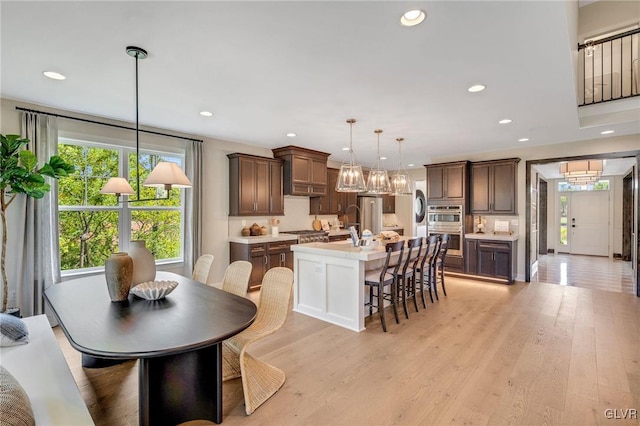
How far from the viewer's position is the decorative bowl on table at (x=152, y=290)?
229 centimetres

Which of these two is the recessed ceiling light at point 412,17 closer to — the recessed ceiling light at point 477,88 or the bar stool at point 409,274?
the recessed ceiling light at point 477,88

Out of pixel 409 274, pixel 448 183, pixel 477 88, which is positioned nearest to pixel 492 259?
pixel 448 183

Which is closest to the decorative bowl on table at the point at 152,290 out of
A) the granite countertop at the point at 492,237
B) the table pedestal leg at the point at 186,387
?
the table pedestal leg at the point at 186,387

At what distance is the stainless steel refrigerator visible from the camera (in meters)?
7.92

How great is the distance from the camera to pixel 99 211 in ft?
13.8

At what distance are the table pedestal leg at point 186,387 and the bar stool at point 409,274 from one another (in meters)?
2.59

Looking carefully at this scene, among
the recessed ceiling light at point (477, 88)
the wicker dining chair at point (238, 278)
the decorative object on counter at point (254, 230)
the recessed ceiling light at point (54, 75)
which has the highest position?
the recessed ceiling light at point (54, 75)

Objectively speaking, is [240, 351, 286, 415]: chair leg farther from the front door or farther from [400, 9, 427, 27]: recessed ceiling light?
the front door

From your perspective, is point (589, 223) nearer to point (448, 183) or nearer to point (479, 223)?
point (479, 223)

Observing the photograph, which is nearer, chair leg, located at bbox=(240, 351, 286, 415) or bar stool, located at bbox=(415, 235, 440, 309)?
chair leg, located at bbox=(240, 351, 286, 415)

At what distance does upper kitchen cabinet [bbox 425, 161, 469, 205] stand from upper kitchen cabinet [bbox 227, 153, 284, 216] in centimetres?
336

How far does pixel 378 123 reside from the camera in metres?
4.29

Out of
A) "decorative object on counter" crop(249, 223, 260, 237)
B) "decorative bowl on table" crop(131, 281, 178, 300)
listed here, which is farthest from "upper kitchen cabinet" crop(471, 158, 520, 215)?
"decorative bowl on table" crop(131, 281, 178, 300)

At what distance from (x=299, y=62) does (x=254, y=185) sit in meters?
3.26
